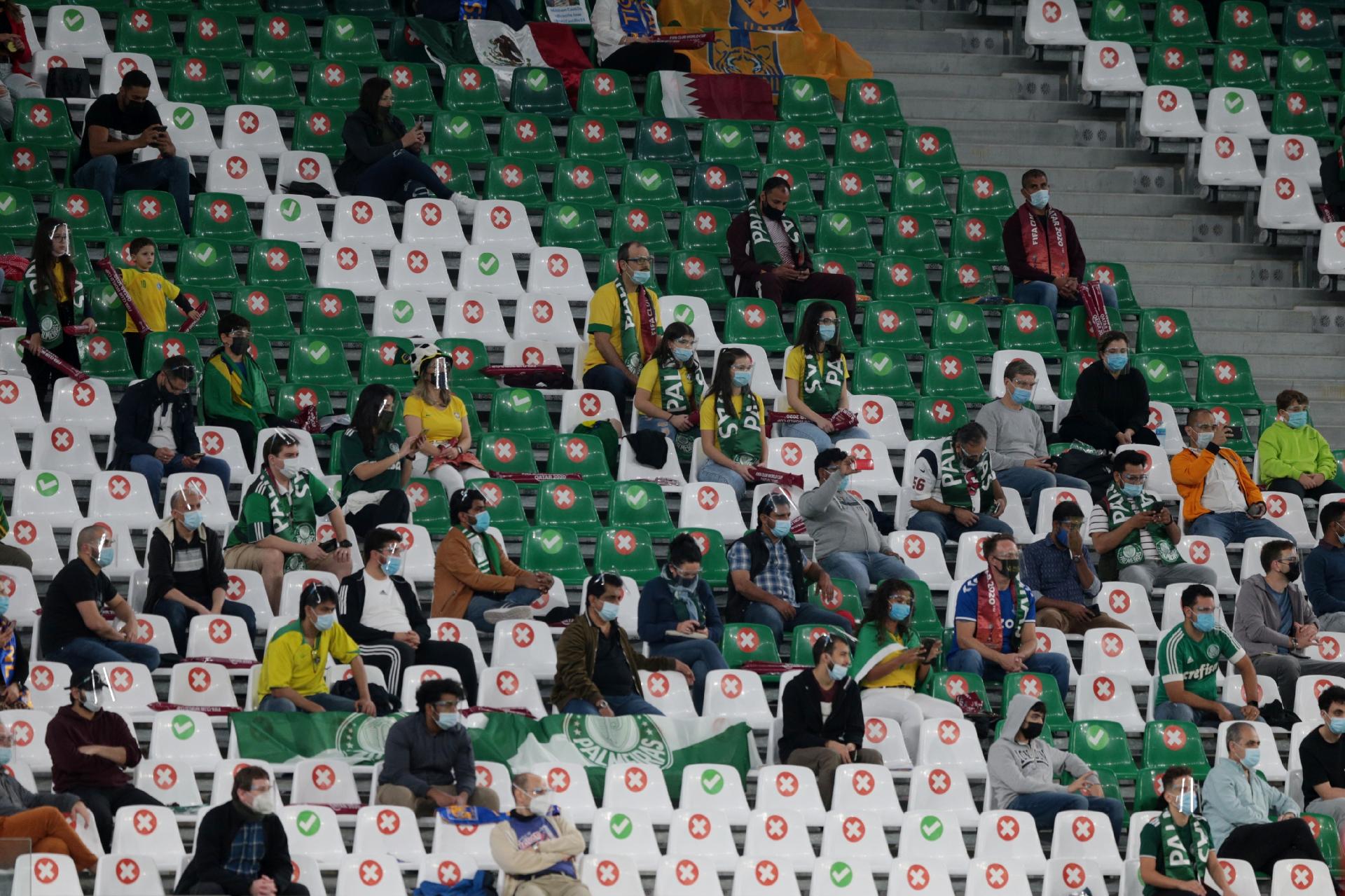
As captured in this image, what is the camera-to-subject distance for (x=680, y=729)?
416 inches

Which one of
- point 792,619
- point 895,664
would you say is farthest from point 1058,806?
point 792,619

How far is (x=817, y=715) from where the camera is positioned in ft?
35.0

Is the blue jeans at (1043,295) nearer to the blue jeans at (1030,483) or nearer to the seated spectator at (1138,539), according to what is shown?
the blue jeans at (1030,483)

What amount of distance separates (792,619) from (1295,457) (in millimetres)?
3413

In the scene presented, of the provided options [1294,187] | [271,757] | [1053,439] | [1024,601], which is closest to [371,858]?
[271,757]

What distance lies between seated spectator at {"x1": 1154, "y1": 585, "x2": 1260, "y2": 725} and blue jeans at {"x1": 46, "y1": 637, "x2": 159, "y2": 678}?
4.57m

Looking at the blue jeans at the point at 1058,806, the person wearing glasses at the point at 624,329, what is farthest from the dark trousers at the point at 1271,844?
the person wearing glasses at the point at 624,329

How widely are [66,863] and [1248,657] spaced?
5.71 m

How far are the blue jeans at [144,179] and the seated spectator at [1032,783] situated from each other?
5655mm

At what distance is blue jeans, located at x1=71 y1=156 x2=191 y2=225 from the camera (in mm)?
13617

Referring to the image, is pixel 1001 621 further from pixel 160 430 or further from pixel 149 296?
pixel 149 296

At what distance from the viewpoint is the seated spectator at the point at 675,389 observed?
1271cm

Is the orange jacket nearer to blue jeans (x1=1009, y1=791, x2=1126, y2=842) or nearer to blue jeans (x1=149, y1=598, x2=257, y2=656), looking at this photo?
blue jeans (x1=1009, y1=791, x2=1126, y2=842)

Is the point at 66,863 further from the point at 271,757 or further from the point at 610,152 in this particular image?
the point at 610,152
